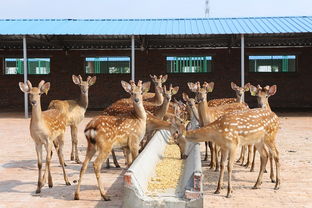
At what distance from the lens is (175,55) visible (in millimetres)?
24109

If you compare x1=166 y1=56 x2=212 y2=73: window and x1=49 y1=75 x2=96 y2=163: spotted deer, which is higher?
x1=166 y1=56 x2=212 y2=73: window

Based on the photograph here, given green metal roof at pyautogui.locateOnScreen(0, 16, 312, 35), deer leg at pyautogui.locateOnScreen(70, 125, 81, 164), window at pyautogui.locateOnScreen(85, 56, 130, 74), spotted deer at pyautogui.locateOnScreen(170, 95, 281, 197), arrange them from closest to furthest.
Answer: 1. spotted deer at pyautogui.locateOnScreen(170, 95, 281, 197)
2. deer leg at pyautogui.locateOnScreen(70, 125, 81, 164)
3. green metal roof at pyautogui.locateOnScreen(0, 16, 312, 35)
4. window at pyautogui.locateOnScreen(85, 56, 130, 74)

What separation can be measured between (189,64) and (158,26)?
12.6ft

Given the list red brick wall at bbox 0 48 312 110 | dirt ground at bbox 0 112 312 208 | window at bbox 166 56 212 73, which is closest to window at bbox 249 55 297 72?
red brick wall at bbox 0 48 312 110

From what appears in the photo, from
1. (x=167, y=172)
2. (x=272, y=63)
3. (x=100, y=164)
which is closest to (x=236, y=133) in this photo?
(x=167, y=172)

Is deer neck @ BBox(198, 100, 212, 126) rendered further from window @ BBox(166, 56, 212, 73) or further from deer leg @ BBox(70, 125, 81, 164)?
window @ BBox(166, 56, 212, 73)

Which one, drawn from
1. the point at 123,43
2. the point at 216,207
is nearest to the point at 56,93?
the point at 123,43

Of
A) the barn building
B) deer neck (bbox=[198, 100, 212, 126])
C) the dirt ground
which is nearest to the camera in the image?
the dirt ground

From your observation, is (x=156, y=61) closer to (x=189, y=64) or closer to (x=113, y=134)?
(x=189, y=64)

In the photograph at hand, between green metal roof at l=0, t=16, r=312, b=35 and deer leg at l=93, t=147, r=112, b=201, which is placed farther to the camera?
green metal roof at l=0, t=16, r=312, b=35

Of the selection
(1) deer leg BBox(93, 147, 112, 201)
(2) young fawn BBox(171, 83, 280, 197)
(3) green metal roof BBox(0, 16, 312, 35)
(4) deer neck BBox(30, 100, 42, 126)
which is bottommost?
(1) deer leg BBox(93, 147, 112, 201)

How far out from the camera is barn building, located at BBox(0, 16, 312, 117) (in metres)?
22.5

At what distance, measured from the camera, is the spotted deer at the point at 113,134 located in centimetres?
618

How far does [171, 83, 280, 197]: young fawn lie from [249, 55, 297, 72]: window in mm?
17759
